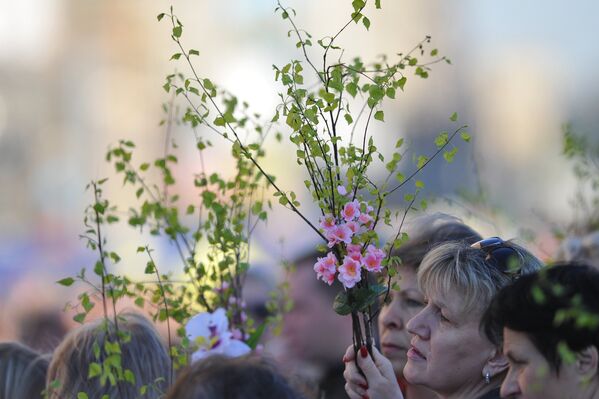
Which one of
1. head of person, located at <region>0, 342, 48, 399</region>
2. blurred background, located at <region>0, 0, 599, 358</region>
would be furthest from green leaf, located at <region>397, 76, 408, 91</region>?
blurred background, located at <region>0, 0, 599, 358</region>

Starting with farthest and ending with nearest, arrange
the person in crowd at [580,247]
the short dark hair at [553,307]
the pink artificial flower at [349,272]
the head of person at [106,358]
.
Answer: the person in crowd at [580,247], the head of person at [106,358], the pink artificial flower at [349,272], the short dark hair at [553,307]

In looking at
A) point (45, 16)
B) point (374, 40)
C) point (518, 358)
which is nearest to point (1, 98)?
point (45, 16)

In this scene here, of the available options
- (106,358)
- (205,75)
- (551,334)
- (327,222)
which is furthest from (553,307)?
(205,75)

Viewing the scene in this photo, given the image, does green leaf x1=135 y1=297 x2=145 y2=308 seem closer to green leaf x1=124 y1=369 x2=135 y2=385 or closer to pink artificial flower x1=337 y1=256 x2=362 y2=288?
green leaf x1=124 y1=369 x2=135 y2=385

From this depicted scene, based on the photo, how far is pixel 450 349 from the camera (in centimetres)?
273

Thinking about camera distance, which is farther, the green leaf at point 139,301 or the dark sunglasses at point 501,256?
the green leaf at point 139,301

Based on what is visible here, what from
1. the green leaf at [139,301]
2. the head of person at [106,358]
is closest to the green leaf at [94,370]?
the head of person at [106,358]

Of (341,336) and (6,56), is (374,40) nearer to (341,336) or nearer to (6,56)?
(6,56)

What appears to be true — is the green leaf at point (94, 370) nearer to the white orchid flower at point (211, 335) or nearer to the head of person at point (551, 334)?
the white orchid flower at point (211, 335)

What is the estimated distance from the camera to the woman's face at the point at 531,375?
200 cm

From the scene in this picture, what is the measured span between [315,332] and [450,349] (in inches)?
66.0

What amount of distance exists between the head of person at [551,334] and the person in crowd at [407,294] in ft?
3.52

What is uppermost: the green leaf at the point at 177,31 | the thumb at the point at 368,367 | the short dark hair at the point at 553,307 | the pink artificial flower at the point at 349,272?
the green leaf at the point at 177,31

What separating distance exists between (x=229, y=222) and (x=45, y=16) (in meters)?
15.7
